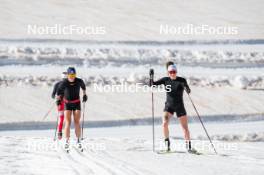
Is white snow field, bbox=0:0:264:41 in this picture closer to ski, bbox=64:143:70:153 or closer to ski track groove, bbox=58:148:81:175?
ski, bbox=64:143:70:153

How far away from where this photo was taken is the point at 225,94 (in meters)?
15.7

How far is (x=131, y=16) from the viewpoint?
77.8 ft

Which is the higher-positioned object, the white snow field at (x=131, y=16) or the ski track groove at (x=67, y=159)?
the white snow field at (x=131, y=16)

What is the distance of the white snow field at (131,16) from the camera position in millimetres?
20688

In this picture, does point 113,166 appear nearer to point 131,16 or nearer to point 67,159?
point 67,159

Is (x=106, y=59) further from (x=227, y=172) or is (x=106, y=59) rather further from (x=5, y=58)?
(x=227, y=172)

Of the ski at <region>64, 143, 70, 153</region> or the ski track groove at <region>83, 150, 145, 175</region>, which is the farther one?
the ski at <region>64, 143, 70, 153</region>

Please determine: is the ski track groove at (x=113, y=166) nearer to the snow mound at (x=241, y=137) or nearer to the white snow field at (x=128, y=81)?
the white snow field at (x=128, y=81)

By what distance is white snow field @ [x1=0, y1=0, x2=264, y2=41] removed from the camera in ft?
67.9

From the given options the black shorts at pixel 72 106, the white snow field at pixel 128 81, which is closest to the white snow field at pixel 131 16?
the white snow field at pixel 128 81

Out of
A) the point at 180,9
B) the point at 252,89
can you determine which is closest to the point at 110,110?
the point at 252,89

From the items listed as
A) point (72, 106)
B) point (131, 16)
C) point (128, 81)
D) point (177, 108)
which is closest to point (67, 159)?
point (72, 106)

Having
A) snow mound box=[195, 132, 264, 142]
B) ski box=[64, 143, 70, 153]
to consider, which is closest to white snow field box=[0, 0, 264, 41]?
snow mound box=[195, 132, 264, 142]

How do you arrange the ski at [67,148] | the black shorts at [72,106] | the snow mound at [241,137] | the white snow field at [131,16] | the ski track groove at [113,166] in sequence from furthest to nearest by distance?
the white snow field at [131,16], the snow mound at [241,137], the black shorts at [72,106], the ski at [67,148], the ski track groove at [113,166]
